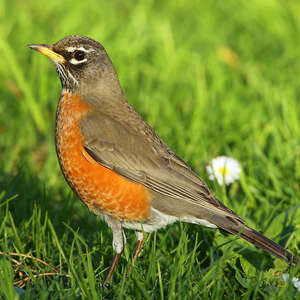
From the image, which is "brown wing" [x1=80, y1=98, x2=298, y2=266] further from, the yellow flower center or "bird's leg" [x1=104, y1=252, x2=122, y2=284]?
the yellow flower center

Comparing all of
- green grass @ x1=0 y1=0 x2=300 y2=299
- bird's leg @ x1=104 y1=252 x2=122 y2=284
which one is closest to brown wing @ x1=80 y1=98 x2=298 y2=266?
green grass @ x1=0 y1=0 x2=300 y2=299

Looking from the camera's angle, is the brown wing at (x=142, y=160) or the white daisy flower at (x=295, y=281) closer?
the white daisy flower at (x=295, y=281)

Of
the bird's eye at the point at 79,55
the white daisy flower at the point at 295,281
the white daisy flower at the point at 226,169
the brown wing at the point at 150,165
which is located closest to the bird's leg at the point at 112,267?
the brown wing at the point at 150,165

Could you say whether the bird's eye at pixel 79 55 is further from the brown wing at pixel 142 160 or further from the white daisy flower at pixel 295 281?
the white daisy flower at pixel 295 281

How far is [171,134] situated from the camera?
6273 millimetres

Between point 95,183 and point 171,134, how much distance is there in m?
2.37

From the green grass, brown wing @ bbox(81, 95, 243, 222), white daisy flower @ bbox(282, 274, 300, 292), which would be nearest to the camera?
white daisy flower @ bbox(282, 274, 300, 292)

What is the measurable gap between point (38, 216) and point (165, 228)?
1070 millimetres

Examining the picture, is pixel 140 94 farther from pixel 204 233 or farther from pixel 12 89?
pixel 204 233

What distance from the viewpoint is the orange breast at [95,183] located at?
4.02m

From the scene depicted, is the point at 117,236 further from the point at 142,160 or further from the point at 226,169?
the point at 226,169

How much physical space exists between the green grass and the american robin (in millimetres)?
184

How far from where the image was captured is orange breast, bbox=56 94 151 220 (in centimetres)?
402

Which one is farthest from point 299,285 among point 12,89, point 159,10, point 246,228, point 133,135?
point 159,10
